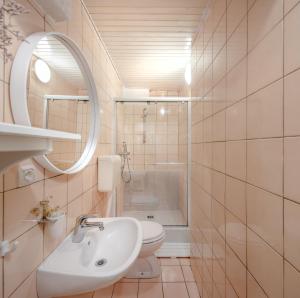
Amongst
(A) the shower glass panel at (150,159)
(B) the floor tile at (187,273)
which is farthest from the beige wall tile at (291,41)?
(A) the shower glass panel at (150,159)

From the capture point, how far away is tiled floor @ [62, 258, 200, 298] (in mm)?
1666

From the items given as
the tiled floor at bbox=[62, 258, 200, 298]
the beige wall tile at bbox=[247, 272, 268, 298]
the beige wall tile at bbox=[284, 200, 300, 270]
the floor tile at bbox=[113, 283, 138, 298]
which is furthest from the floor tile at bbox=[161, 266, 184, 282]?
the beige wall tile at bbox=[284, 200, 300, 270]

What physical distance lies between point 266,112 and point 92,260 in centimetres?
120

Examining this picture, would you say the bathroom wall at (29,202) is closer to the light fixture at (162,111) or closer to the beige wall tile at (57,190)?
the beige wall tile at (57,190)

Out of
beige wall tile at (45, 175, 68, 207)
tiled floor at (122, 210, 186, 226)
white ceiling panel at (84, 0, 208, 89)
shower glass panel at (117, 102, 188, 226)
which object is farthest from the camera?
shower glass panel at (117, 102, 188, 226)

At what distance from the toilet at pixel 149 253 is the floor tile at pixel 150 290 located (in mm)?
100

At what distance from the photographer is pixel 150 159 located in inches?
108

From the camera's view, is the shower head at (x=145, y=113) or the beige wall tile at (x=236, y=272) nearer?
the beige wall tile at (x=236, y=272)

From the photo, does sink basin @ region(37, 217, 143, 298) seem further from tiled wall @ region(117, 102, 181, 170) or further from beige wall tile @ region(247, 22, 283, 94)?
tiled wall @ region(117, 102, 181, 170)

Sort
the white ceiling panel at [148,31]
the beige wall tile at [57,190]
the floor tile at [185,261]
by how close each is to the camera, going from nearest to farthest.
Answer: the beige wall tile at [57,190]
the white ceiling panel at [148,31]
the floor tile at [185,261]

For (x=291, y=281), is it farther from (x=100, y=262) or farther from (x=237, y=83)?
(x=100, y=262)

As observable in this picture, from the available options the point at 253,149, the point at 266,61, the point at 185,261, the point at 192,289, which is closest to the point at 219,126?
the point at 253,149

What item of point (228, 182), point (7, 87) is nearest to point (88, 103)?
point (7, 87)

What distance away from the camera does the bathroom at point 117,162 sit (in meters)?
0.63
